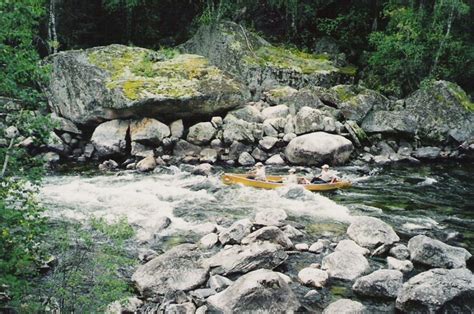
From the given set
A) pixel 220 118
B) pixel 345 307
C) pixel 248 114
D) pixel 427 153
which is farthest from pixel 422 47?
pixel 345 307

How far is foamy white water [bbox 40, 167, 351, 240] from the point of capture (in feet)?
37.7

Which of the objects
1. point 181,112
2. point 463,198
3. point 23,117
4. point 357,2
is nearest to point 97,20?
point 181,112

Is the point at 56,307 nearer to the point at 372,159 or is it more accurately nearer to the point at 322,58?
the point at 372,159

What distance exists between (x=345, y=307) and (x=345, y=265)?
1.66 metres

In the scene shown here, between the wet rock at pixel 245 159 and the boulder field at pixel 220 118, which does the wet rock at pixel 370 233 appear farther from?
the wet rock at pixel 245 159

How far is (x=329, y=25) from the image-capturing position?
2781 cm

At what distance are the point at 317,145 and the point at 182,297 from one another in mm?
11511

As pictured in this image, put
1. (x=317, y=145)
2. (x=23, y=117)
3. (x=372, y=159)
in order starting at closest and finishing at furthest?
(x=23, y=117)
(x=317, y=145)
(x=372, y=159)

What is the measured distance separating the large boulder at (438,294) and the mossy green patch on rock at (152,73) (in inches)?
525

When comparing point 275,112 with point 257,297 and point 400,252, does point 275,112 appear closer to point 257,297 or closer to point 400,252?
point 400,252

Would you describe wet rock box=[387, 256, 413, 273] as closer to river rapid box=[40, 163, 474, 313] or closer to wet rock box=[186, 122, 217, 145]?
river rapid box=[40, 163, 474, 313]

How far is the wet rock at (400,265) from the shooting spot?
8.50 meters

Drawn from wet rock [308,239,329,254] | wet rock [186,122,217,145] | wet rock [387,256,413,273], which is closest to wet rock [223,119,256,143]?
wet rock [186,122,217,145]

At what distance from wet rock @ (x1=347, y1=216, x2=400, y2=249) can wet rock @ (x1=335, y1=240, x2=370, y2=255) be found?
0.35 m
